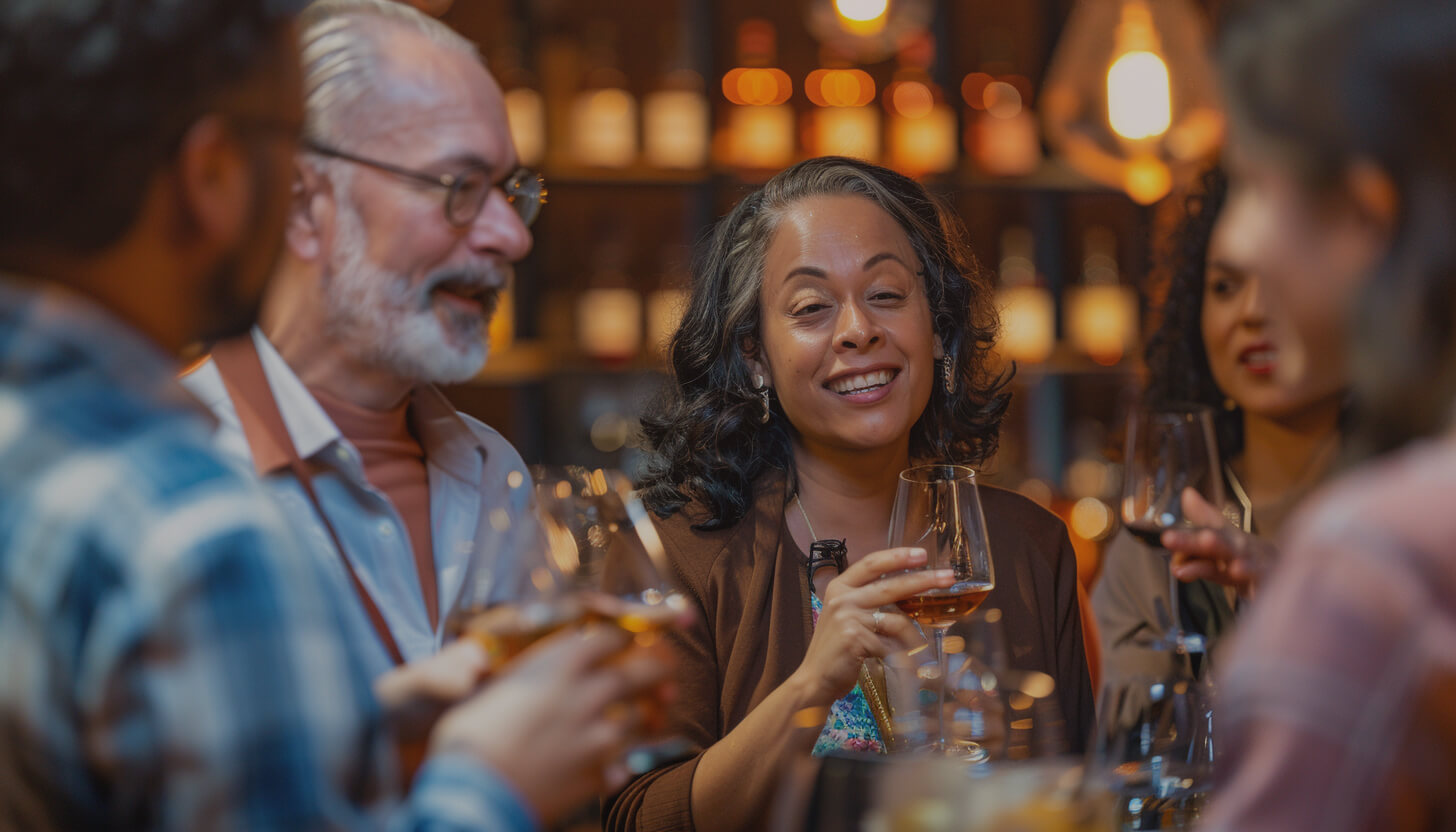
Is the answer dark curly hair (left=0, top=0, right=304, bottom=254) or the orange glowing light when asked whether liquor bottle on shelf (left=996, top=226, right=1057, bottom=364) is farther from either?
dark curly hair (left=0, top=0, right=304, bottom=254)

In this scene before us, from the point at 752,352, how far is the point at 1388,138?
1.35 m

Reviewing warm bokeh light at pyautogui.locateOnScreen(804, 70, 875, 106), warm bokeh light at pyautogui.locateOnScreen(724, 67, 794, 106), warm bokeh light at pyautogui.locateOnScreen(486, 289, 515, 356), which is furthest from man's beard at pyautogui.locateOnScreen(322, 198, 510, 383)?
warm bokeh light at pyautogui.locateOnScreen(804, 70, 875, 106)

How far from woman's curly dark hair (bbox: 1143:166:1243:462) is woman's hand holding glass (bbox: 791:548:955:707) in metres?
1.05

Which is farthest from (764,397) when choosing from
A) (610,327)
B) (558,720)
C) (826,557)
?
(610,327)

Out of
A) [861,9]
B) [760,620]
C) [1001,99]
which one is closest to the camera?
[760,620]

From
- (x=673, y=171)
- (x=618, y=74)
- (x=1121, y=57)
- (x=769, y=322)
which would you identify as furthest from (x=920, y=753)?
(x=618, y=74)

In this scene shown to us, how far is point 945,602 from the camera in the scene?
4.77ft

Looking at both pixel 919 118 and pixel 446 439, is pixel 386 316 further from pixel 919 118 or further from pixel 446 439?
pixel 919 118

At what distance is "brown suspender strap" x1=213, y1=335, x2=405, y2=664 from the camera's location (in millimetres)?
1439

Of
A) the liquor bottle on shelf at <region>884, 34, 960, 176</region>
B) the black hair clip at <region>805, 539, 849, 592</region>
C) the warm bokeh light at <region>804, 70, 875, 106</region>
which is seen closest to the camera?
the black hair clip at <region>805, 539, 849, 592</region>

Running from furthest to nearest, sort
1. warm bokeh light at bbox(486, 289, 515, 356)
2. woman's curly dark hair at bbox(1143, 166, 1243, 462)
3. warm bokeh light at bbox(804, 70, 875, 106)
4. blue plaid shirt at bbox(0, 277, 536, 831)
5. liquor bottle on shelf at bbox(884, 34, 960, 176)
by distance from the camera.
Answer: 1. warm bokeh light at bbox(804, 70, 875, 106)
2. liquor bottle on shelf at bbox(884, 34, 960, 176)
3. warm bokeh light at bbox(486, 289, 515, 356)
4. woman's curly dark hair at bbox(1143, 166, 1243, 462)
5. blue plaid shirt at bbox(0, 277, 536, 831)

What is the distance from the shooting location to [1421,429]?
0.76 meters

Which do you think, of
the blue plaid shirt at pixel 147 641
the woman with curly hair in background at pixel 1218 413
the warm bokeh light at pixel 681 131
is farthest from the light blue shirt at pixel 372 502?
the warm bokeh light at pixel 681 131

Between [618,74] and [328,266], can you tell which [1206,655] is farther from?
[618,74]
